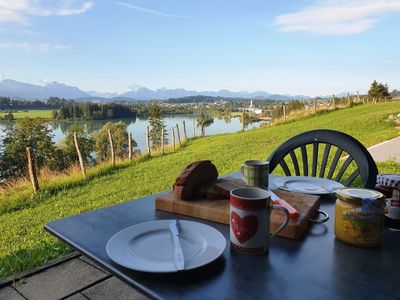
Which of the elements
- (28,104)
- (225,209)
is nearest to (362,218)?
(225,209)

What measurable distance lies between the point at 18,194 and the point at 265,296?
6.50 m

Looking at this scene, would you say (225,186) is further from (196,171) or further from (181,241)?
(181,241)

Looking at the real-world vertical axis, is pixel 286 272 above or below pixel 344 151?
below

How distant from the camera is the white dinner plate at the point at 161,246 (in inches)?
28.6

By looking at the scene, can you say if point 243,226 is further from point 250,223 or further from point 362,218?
point 362,218

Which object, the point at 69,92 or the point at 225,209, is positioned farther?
the point at 69,92

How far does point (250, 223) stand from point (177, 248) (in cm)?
20

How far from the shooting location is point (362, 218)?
2.69ft

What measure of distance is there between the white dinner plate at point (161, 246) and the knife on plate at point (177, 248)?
0.4 inches

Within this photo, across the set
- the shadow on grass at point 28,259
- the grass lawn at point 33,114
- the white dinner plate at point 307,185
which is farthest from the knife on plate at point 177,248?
the grass lawn at point 33,114

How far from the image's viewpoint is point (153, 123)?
32.2 meters

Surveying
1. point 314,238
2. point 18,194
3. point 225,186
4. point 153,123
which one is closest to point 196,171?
point 225,186

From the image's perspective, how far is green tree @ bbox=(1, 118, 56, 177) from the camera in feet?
70.4

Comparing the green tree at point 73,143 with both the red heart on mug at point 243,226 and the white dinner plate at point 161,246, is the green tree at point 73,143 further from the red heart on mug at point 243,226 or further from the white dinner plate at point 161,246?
the red heart on mug at point 243,226
